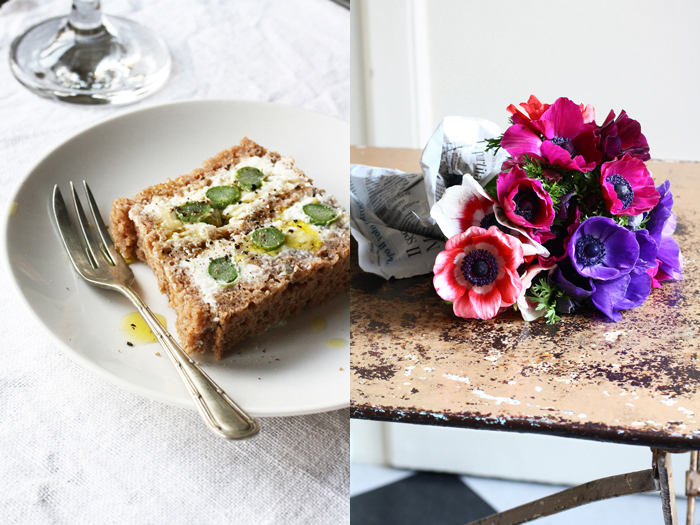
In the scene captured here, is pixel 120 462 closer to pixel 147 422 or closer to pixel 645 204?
pixel 147 422

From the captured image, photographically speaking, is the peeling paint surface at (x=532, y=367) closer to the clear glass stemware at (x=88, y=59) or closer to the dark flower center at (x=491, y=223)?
the dark flower center at (x=491, y=223)

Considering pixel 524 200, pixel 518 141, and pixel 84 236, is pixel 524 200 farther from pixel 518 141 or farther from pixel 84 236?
pixel 84 236

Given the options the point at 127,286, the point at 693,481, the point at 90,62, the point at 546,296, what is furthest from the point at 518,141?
the point at 90,62

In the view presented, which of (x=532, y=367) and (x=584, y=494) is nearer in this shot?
(x=532, y=367)

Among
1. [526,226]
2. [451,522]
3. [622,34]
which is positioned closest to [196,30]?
[622,34]

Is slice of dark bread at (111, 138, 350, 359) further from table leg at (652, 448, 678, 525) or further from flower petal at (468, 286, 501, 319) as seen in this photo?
table leg at (652, 448, 678, 525)

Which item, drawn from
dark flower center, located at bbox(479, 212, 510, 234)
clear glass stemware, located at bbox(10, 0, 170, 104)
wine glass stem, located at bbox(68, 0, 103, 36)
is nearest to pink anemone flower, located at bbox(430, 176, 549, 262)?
dark flower center, located at bbox(479, 212, 510, 234)

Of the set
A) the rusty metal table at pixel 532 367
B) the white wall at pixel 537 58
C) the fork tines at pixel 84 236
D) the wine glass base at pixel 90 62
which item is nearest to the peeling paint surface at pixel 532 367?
the rusty metal table at pixel 532 367
